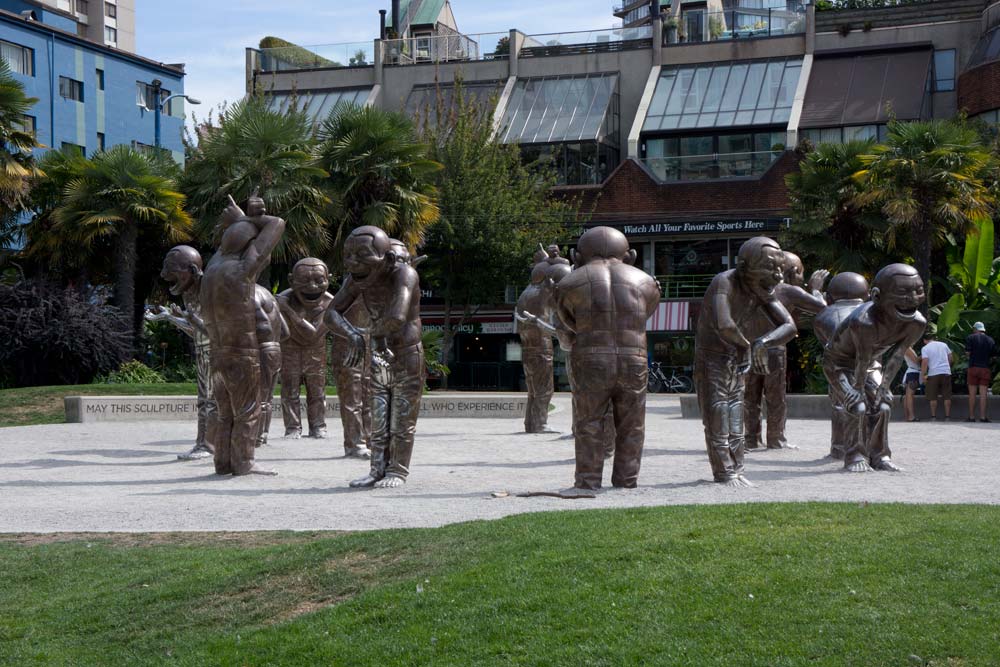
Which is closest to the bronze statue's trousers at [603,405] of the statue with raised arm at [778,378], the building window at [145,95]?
the statue with raised arm at [778,378]

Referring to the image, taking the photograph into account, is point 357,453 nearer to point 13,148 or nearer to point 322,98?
point 13,148

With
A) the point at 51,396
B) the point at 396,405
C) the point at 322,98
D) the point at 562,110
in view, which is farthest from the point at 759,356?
the point at 322,98

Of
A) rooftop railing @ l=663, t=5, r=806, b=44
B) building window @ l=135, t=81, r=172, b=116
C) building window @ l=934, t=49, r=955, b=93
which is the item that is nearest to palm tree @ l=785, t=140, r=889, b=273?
building window @ l=934, t=49, r=955, b=93

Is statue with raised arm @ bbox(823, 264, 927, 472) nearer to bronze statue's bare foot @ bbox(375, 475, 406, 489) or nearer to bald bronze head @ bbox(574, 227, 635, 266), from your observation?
bald bronze head @ bbox(574, 227, 635, 266)

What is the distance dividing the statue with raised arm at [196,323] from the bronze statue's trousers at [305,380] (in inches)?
96.3

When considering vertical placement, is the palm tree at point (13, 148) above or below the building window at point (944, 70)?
below

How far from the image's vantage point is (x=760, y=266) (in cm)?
1112

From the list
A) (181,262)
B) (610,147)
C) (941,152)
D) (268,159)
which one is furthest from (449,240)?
(181,262)

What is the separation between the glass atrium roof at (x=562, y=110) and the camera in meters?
46.3

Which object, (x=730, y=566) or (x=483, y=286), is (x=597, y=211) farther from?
(x=730, y=566)

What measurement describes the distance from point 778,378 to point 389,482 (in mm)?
5591

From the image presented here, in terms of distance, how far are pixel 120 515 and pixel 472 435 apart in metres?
8.29

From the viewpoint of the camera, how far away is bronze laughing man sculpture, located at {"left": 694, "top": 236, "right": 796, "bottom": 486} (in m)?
10.8

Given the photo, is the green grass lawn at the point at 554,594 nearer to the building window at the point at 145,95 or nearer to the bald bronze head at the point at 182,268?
the bald bronze head at the point at 182,268
